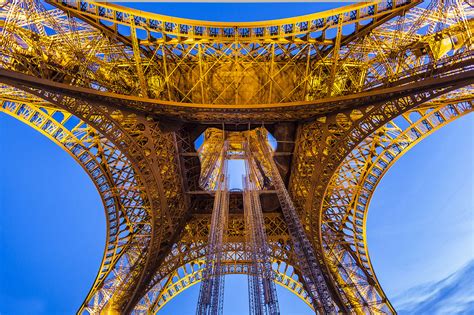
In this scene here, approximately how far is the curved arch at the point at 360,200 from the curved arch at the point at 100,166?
10.6 m

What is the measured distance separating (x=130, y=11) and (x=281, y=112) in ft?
21.2

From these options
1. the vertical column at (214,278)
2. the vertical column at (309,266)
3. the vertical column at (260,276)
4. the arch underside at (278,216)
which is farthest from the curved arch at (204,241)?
the vertical column at (309,266)

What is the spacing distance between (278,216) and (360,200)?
5.33 metres

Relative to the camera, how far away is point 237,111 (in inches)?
538

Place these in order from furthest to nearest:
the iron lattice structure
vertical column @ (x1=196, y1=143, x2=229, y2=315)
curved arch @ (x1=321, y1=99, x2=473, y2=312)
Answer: curved arch @ (x1=321, y1=99, x2=473, y2=312) < the iron lattice structure < vertical column @ (x1=196, y1=143, x2=229, y2=315)

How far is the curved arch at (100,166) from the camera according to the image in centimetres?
1561

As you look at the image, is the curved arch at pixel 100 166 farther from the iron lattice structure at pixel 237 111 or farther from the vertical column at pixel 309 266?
the vertical column at pixel 309 266

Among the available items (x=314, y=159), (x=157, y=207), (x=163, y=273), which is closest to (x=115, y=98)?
(x=157, y=207)

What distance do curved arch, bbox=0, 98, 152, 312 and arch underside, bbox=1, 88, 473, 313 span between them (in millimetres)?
42

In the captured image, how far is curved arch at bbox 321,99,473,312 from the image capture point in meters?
16.6

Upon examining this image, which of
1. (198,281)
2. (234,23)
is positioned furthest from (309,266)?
(198,281)

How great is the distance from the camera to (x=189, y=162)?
790 inches

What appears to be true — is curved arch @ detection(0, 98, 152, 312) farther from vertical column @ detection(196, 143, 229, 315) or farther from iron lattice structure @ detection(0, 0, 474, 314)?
vertical column @ detection(196, 143, 229, 315)

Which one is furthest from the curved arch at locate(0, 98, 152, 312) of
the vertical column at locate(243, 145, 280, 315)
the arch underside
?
the vertical column at locate(243, 145, 280, 315)
